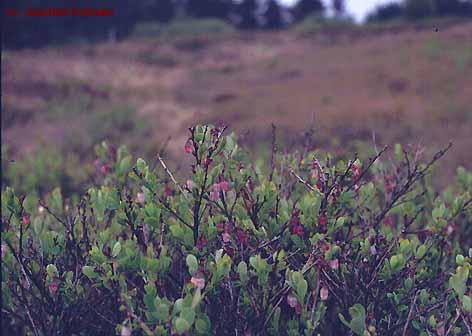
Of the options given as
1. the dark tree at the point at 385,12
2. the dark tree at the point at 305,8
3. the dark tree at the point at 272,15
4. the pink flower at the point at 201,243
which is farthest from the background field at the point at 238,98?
the dark tree at the point at 385,12

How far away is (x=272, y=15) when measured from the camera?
3516 centimetres

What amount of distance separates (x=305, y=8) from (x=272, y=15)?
622 cm

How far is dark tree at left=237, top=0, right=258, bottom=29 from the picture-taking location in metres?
30.4

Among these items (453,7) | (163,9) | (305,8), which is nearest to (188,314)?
(163,9)

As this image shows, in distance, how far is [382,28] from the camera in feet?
87.5

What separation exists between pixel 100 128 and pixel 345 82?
6110 mm

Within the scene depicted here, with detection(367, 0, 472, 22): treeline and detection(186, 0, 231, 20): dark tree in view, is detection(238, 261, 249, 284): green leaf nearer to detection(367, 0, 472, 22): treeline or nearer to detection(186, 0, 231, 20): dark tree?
detection(186, 0, 231, 20): dark tree

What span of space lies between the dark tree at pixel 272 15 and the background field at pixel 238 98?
40.3 ft

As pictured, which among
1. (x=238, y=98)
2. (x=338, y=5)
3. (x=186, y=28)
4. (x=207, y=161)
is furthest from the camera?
(x=338, y=5)

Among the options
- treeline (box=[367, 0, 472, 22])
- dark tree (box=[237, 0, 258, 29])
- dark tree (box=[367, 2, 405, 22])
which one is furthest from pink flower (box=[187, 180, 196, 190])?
dark tree (box=[367, 2, 405, 22])

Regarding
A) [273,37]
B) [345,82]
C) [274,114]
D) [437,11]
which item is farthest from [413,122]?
[437,11]

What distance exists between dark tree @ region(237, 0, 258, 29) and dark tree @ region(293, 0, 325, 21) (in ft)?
27.5

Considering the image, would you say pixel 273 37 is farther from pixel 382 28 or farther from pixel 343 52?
pixel 343 52

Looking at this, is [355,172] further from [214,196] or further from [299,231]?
[214,196]
